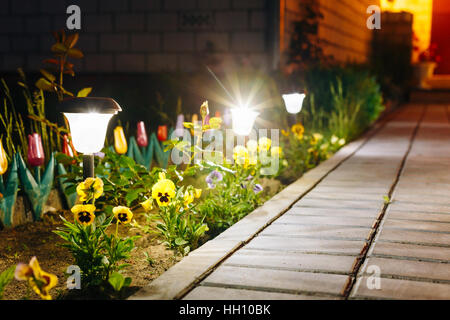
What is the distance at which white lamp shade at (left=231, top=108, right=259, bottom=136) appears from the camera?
4.23 metres

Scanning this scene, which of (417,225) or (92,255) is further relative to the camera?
(417,225)

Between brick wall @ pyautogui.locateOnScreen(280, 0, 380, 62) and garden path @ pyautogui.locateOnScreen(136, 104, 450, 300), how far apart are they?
414cm

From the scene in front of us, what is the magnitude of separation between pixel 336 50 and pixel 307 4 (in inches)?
104

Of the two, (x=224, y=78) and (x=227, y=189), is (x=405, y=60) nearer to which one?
(x=224, y=78)

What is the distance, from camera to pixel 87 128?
2781mm

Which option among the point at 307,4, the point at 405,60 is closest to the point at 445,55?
the point at 405,60

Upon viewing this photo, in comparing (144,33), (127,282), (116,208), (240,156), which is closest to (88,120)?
(116,208)

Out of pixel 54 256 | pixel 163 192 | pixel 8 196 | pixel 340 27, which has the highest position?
pixel 340 27

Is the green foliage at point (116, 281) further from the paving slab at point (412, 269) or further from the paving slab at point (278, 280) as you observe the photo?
the paving slab at point (412, 269)

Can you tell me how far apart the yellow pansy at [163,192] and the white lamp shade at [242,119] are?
145 cm

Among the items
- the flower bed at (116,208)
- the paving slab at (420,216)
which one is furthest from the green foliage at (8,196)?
the paving slab at (420,216)

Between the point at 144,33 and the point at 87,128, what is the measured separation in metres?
5.97

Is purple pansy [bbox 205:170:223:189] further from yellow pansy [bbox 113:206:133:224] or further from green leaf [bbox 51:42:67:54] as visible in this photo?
green leaf [bbox 51:42:67:54]

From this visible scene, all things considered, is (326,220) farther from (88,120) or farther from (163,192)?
(88,120)
